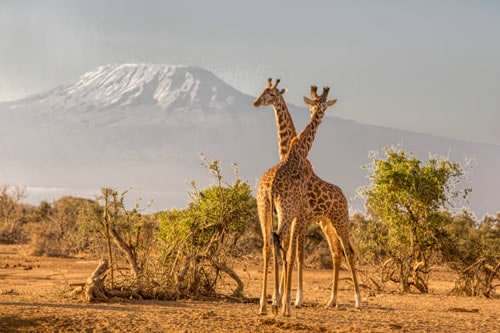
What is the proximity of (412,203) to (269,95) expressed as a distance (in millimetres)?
8371

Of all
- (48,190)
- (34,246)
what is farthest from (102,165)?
(34,246)

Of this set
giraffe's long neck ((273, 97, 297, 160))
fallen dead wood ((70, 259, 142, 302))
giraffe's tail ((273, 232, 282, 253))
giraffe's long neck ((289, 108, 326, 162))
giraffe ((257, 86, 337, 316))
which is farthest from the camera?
giraffe's long neck ((273, 97, 297, 160))

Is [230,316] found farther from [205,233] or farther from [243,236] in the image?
[243,236]

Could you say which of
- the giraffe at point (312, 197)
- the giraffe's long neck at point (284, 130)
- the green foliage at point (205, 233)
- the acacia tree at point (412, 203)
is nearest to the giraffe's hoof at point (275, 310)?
the giraffe at point (312, 197)

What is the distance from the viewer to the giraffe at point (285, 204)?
12320 mm

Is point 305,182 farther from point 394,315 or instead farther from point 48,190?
point 48,190

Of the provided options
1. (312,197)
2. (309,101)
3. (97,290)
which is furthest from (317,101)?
(97,290)

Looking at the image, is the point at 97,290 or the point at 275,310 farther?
the point at 97,290

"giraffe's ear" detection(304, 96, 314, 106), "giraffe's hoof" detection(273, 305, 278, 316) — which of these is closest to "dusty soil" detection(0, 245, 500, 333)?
"giraffe's hoof" detection(273, 305, 278, 316)

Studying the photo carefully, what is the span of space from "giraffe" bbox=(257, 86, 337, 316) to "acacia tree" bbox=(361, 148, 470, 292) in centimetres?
742

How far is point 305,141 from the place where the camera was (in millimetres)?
14445

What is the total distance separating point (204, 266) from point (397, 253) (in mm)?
7396

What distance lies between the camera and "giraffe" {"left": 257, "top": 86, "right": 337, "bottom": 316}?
1232 cm

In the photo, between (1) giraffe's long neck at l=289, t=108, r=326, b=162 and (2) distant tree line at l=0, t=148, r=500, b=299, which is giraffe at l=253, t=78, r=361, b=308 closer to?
(1) giraffe's long neck at l=289, t=108, r=326, b=162
